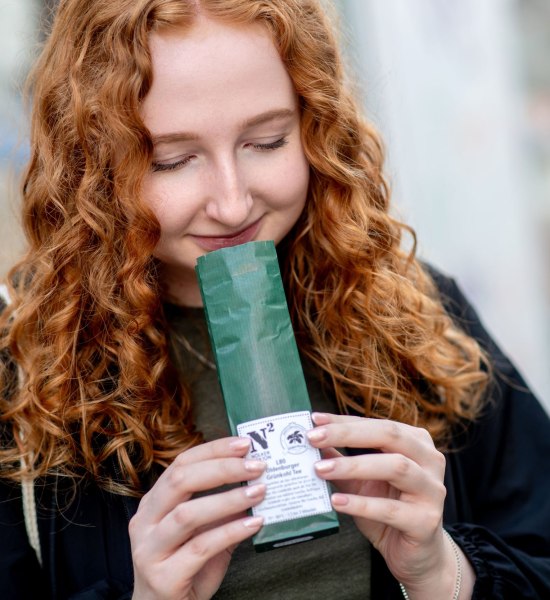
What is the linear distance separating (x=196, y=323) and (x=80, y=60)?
58 centimetres

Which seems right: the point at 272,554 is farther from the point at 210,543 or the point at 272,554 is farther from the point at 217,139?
the point at 217,139

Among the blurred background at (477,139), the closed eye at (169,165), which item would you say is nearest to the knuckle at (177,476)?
the closed eye at (169,165)

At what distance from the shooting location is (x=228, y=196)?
1445 mm

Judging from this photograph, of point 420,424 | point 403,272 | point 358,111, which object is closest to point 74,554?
point 420,424

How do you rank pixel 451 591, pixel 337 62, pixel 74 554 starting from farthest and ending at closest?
pixel 337 62 < pixel 74 554 < pixel 451 591

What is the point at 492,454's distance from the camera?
5.99ft

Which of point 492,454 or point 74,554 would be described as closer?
point 74,554

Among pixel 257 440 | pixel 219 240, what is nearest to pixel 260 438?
pixel 257 440

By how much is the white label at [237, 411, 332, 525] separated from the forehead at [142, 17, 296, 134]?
0.58 metres

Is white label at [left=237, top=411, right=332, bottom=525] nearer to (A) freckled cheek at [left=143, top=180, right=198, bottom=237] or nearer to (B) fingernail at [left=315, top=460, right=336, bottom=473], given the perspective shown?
(B) fingernail at [left=315, top=460, right=336, bottom=473]

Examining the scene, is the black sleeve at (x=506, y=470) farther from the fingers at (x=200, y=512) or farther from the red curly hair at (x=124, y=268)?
the fingers at (x=200, y=512)

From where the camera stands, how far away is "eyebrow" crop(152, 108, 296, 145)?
1428mm

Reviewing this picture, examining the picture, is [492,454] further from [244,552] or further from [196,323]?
[196,323]

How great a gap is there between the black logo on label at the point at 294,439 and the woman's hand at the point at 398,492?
0.06 feet
